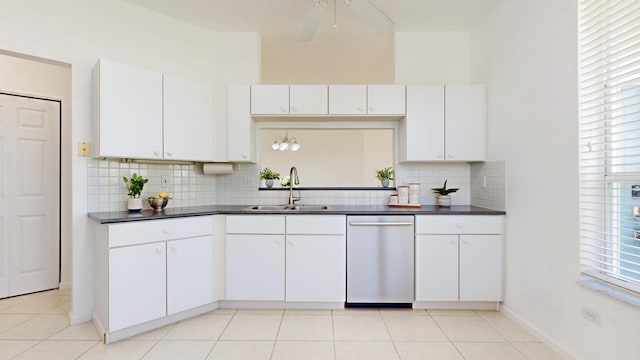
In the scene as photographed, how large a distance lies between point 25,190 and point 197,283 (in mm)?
2251

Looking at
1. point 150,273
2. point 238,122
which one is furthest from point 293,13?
point 150,273

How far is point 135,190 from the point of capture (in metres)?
2.64

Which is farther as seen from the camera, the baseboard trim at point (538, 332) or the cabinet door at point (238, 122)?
the cabinet door at point (238, 122)

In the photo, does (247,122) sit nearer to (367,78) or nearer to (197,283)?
(197,283)

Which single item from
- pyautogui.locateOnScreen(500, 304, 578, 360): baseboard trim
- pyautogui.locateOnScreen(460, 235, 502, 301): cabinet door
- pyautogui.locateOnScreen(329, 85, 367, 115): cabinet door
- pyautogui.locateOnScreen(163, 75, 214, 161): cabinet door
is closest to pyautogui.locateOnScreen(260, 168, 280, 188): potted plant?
pyautogui.locateOnScreen(163, 75, 214, 161): cabinet door

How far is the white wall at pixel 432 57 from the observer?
3.19 m

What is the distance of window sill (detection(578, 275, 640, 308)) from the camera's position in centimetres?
156

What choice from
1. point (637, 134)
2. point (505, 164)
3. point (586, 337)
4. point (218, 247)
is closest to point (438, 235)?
point (505, 164)

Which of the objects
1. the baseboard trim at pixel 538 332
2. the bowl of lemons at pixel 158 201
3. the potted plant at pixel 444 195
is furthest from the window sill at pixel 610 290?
the bowl of lemons at pixel 158 201

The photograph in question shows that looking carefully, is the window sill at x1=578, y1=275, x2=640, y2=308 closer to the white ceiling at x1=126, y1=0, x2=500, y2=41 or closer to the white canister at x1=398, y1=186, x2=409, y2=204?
the white canister at x1=398, y1=186, x2=409, y2=204

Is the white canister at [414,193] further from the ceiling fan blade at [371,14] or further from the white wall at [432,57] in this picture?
the ceiling fan blade at [371,14]

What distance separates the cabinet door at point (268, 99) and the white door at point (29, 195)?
88.4 inches

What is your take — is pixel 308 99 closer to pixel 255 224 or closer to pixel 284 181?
pixel 284 181

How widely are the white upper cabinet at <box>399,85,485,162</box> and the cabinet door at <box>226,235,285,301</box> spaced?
5.23ft
